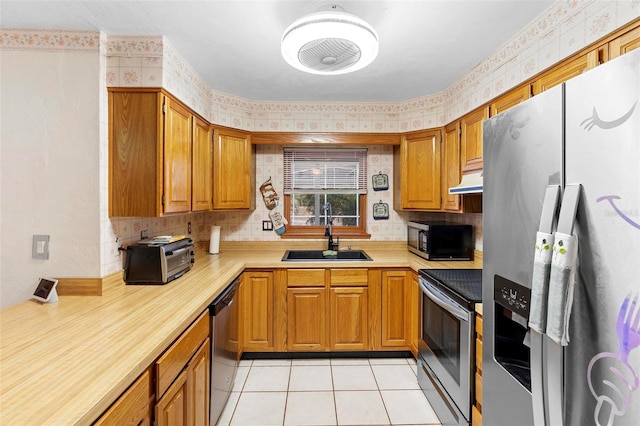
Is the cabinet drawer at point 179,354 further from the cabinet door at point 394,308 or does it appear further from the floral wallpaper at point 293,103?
the cabinet door at point 394,308

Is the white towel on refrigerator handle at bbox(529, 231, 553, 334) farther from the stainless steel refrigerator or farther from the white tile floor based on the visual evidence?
the white tile floor

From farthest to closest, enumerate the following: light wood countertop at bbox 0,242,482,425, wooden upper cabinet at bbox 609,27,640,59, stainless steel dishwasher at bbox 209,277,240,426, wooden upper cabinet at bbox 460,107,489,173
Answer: wooden upper cabinet at bbox 460,107,489,173, stainless steel dishwasher at bbox 209,277,240,426, wooden upper cabinet at bbox 609,27,640,59, light wood countertop at bbox 0,242,482,425

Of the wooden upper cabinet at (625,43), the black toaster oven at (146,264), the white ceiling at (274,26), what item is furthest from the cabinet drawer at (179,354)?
the wooden upper cabinet at (625,43)

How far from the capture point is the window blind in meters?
3.42

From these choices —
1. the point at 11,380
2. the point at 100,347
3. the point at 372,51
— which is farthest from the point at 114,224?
the point at 372,51

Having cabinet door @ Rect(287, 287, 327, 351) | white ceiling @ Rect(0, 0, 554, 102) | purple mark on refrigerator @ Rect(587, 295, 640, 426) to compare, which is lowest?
cabinet door @ Rect(287, 287, 327, 351)

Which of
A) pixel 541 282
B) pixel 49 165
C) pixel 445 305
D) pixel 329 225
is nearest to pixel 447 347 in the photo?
pixel 445 305

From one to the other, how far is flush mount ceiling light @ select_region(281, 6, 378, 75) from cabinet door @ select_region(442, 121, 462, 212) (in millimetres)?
1280

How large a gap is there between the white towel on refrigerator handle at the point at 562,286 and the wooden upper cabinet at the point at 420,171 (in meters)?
2.06

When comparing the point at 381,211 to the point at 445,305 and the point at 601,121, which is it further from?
the point at 601,121

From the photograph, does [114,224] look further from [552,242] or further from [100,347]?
[552,242]

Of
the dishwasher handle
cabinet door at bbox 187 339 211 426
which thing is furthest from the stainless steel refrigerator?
the dishwasher handle

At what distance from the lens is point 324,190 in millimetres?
3438

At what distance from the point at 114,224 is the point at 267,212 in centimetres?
160
